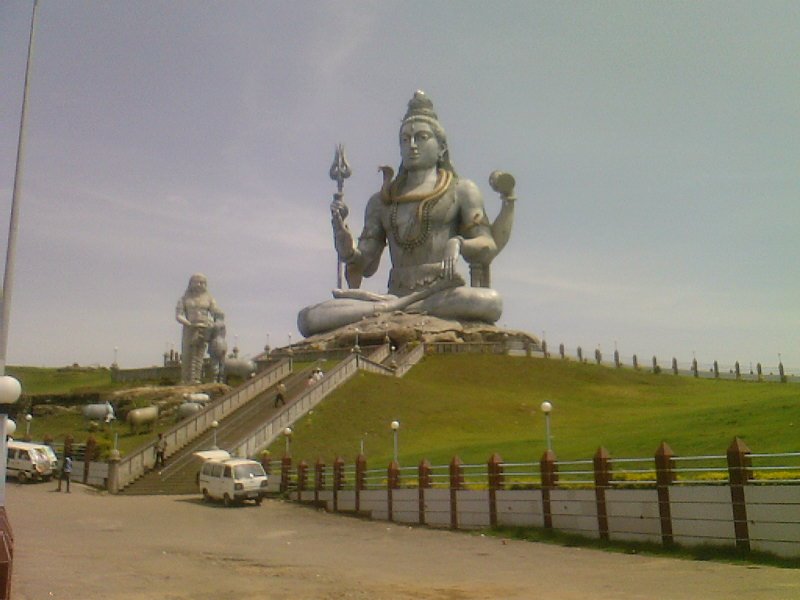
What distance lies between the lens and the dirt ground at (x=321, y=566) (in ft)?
29.8

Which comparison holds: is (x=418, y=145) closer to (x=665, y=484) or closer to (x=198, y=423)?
(x=198, y=423)

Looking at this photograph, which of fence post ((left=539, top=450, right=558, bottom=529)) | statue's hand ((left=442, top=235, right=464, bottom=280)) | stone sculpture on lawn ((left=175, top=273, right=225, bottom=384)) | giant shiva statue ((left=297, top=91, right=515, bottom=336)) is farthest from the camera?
giant shiva statue ((left=297, top=91, right=515, bottom=336))

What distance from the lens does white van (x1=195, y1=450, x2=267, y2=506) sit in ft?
71.9

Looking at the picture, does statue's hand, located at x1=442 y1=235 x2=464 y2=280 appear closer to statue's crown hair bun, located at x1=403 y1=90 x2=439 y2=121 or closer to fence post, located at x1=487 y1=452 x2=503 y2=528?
statue's crown hair bun, located at x1=403 y1=90 x2=439 y2=121

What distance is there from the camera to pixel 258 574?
1072 centimetres

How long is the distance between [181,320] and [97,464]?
13.5 m

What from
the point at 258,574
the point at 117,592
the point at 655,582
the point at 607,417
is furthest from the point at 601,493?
the point at 607,417

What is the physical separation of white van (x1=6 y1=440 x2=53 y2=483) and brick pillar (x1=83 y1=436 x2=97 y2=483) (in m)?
1.16

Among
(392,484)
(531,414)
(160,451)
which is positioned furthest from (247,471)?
(531,414)

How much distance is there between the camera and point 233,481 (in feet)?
71.8

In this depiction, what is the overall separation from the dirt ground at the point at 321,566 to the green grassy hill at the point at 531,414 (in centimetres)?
434

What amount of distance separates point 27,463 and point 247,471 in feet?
30.5

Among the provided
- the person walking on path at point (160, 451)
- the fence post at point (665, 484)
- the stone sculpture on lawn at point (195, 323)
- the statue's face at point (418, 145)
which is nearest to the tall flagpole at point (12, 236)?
the fence post at point (665, 484)

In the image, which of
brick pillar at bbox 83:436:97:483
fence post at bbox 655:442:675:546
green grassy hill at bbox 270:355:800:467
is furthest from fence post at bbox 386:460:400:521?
brick pillar at bbox 83:436:97:483
